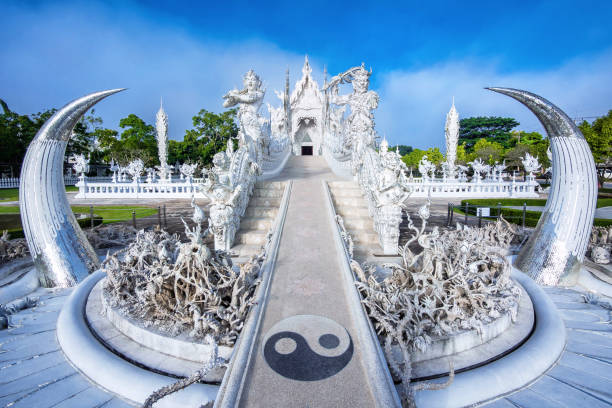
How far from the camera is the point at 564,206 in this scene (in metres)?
5.61

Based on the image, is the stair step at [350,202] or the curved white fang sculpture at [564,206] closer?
the curved white fang sculpture at [564,206]

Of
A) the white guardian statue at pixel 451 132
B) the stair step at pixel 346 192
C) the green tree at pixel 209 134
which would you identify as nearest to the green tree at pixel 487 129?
the white guardian statue at pixel 451 132

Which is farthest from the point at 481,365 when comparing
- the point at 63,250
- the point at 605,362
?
the point at 63,250

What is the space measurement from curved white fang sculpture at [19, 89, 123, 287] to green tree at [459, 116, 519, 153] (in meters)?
59.6

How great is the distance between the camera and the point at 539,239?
577cm

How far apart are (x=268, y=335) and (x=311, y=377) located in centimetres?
66

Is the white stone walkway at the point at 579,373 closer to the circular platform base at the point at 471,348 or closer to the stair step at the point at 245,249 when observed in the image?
the circular platform base at the point at 471,348

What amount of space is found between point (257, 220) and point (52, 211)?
384 cm

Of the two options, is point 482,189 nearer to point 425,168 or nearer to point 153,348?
point 425,168

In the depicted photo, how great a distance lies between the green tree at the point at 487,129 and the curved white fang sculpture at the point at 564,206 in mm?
54866

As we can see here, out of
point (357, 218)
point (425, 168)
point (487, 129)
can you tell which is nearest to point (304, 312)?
point (357, 218)

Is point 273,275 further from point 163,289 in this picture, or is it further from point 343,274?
point 163,289

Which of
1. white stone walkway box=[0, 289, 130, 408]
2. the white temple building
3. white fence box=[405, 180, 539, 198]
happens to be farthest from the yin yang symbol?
the white temple building

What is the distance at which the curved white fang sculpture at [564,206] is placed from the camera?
18.1 ft
